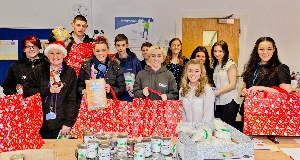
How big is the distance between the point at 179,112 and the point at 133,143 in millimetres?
824

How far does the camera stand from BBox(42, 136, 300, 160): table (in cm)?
208

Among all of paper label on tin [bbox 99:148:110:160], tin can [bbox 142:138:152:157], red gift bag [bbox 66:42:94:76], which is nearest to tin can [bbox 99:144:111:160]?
paper label on tin [bbox 99:148:110:160]

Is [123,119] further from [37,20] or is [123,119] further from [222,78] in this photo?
[37,20]

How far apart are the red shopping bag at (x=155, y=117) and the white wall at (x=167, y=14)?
2934mm

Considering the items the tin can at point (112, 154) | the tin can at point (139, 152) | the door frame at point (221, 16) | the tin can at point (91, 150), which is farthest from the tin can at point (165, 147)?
the door frame at point (221, 16)

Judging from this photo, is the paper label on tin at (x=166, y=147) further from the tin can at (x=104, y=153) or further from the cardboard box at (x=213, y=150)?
the tin can at (x=104, y=153)

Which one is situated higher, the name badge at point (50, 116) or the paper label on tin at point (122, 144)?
the name badge at point (50, 116)

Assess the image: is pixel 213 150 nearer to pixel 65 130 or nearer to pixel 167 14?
pixel 65 130

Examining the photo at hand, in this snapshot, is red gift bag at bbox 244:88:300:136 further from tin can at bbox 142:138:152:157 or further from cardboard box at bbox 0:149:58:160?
cardboard box at bbox 0:149:58:160

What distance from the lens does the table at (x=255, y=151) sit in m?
2.08

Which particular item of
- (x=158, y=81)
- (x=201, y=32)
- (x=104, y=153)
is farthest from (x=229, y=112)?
(x=201, y=32)

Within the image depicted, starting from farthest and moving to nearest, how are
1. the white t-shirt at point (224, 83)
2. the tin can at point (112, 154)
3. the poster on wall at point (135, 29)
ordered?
the poster on wall at point (135, 29) → the white t-shirt at point (224, 83) → the tin can at point (112, 154)

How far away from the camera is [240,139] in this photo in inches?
74.0

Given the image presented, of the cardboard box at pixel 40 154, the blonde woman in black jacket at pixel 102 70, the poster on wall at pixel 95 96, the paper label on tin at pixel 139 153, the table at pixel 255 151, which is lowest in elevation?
the table at pixel 255 151
